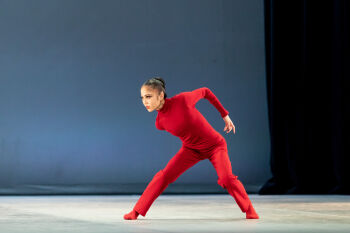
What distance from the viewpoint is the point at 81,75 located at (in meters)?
6.30

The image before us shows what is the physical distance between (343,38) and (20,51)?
330 cm

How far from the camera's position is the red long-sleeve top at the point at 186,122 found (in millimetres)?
3359

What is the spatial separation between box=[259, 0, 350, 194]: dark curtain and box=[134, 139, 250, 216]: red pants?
2.86 meters

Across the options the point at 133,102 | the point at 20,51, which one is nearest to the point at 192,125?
the point at 133,102

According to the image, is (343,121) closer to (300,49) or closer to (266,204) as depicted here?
(300,49)

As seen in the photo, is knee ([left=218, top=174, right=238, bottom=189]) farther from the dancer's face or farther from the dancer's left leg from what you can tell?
the dancer's face

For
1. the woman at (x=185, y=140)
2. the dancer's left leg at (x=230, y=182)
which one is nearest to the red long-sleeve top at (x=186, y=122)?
the woman at (x=185, y=140)

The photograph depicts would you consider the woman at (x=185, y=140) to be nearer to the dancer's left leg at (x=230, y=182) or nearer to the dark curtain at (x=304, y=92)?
the dancer's left leg at (x=230, y=182)

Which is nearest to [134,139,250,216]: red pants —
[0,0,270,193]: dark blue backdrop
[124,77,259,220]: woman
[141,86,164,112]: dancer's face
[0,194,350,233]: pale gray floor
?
[124,77,259,220]: woman

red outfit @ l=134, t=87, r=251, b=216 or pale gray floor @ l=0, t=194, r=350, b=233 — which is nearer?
pale gray floor @ l=0, t=194, r=350, b=233

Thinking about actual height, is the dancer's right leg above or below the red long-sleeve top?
Answer: below

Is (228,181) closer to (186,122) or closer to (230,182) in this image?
(230,182)

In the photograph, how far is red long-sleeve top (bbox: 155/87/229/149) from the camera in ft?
11.0

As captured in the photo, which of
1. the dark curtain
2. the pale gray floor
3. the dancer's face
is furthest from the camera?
the dark curtain
